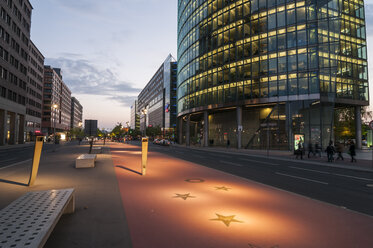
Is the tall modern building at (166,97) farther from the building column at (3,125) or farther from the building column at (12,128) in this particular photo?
the building column at (3,125)

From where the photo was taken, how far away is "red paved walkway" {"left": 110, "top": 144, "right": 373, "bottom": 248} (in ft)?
13.5

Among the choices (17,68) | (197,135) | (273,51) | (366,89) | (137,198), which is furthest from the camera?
(197,135)

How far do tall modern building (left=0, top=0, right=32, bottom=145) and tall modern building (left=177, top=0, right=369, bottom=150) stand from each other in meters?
38.9

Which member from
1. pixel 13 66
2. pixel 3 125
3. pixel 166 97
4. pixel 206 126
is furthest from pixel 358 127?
pixel 166 97

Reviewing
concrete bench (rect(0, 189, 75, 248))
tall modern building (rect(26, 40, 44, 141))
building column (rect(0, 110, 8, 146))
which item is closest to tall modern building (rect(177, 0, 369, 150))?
concrete bench (rect(0, 189, 75, 248))

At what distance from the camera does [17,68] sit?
163 ft

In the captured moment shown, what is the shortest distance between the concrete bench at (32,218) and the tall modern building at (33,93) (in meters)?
77.3

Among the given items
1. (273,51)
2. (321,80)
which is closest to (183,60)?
(273,51)

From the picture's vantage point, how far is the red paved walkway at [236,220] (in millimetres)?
4117

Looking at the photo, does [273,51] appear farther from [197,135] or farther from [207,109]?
[197,135]

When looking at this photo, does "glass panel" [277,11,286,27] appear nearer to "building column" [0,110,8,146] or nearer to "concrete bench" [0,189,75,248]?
"concrete bench" [0,189,75,248]

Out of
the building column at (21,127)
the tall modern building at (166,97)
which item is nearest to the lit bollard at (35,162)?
the building column at (21,127)

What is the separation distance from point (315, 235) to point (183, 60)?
62.9 metres

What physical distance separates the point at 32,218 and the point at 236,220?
4030mm
